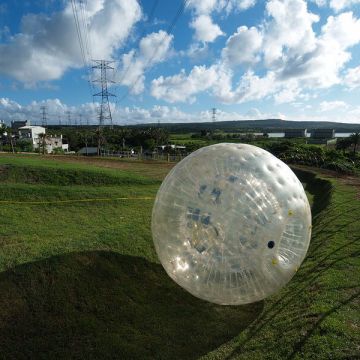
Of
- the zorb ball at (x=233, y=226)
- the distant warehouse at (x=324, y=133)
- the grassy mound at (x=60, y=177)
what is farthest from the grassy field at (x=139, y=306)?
the distant warehouse at (x=324, y=133)

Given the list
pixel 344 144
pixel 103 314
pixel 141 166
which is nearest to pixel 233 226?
pixel 103 314

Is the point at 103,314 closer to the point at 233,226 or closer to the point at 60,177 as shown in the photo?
the point at 233,226

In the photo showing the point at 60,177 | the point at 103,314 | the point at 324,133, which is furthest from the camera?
the point at 324,133

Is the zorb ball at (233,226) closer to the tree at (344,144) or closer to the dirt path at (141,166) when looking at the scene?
the dirt path at (141,166)

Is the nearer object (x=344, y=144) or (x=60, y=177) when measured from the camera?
(x=60, y=177)

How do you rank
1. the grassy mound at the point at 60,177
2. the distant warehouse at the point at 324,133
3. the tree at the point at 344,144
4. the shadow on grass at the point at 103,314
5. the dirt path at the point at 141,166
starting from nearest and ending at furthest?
1. the shadow on grass at the point at 103,314
2. the grassy mound at the point at 60,177
3. the dirt path at the point at 141,166
4. the tree at the point at 344,144
5. the distant warehouse at the point at 324,133

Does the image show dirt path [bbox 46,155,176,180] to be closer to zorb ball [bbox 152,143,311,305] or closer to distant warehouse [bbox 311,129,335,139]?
zorb ball [bbox 152,143,311,305]
